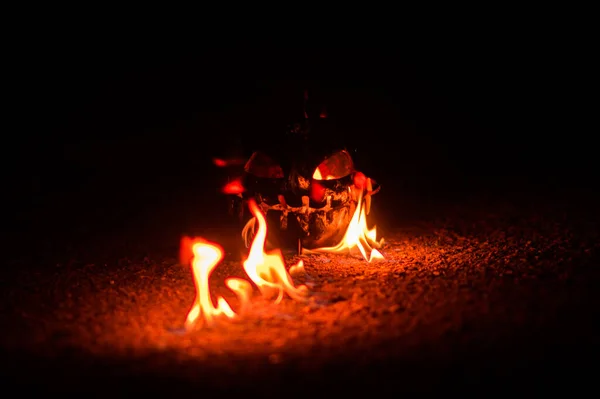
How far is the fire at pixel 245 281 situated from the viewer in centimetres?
403

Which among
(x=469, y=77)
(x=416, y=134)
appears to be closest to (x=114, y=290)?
(x=416, y=134)

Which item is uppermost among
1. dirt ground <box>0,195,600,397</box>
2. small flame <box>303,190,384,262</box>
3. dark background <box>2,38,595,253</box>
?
dark background <box>2,38,595,253</box>

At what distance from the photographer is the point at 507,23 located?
9.73m

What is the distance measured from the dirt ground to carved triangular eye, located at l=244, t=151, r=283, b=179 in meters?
0.70

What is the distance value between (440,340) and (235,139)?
8.72 ft

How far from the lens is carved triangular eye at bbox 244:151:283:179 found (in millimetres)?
5215

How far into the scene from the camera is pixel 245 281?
183 inches

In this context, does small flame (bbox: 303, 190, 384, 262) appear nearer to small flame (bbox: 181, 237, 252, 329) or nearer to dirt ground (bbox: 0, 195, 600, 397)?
dirt ground (bbox: 0, 195, 600, 397)

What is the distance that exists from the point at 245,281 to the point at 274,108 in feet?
13.1

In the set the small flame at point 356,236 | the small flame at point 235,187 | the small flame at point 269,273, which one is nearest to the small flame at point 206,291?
the small flame at point 269,273

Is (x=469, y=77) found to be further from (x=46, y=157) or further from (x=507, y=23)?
(x=46, y=157)

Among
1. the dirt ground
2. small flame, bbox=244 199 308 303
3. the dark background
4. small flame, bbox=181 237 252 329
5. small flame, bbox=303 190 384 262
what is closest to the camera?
the dirt ground

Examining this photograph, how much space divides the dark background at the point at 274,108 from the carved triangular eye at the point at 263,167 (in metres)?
Answer: 2.49

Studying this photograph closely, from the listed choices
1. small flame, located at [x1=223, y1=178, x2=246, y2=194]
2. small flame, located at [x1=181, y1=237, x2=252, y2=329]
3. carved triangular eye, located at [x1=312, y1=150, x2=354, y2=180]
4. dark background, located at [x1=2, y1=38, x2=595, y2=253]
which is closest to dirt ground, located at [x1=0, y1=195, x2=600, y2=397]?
small flame, located at [x1=181, y1=237, x2=252, y2=329]
